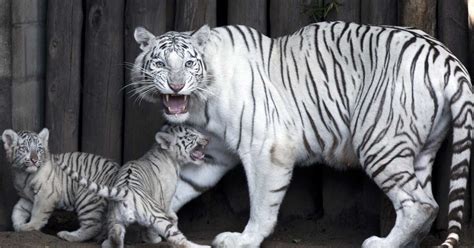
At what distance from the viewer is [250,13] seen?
872 centimetres

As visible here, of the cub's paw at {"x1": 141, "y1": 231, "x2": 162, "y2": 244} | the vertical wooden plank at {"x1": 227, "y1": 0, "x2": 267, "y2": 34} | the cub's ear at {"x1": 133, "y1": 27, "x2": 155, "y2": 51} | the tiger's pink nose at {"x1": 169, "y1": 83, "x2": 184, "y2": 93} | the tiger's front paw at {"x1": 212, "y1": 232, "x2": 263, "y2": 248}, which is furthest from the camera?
the vertical wooden plank at {"x1": 227, "y1": 0, "x2": 267, "y2": 34}

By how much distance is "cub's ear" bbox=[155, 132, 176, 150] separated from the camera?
8.45 metres

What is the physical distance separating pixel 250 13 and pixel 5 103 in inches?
72.5

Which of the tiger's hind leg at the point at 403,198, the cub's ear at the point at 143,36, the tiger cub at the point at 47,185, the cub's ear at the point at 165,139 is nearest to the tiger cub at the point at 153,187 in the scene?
the cub's ear at the point at 165,139

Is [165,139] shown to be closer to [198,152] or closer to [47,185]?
[198,152]

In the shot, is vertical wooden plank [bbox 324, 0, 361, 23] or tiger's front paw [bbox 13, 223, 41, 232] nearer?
tiger's front paw [bbox 13, 223, 41, 232]

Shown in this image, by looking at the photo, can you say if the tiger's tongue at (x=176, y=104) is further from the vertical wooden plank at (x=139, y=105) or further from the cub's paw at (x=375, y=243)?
the cub's paw at (x=375, y=243)

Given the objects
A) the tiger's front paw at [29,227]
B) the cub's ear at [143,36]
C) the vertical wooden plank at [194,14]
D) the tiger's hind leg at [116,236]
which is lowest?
the tiger's front paw at [29,227]

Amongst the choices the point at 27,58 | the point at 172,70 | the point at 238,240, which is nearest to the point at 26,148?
the point at 27,58

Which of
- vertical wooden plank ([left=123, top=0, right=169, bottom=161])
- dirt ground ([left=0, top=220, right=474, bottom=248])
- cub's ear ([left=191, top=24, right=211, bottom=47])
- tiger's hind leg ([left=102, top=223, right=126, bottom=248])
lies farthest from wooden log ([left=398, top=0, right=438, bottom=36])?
tiger's hind leg ([left=102, top=223, right=126, bottom=248])

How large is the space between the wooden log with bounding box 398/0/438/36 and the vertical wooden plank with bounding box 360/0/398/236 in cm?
11

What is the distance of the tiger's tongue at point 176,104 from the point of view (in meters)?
8.11

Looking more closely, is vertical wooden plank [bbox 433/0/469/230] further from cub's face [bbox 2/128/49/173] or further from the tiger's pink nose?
cub's face [bbox 2/128/49/173]

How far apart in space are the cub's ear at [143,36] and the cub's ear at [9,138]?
1052mm
